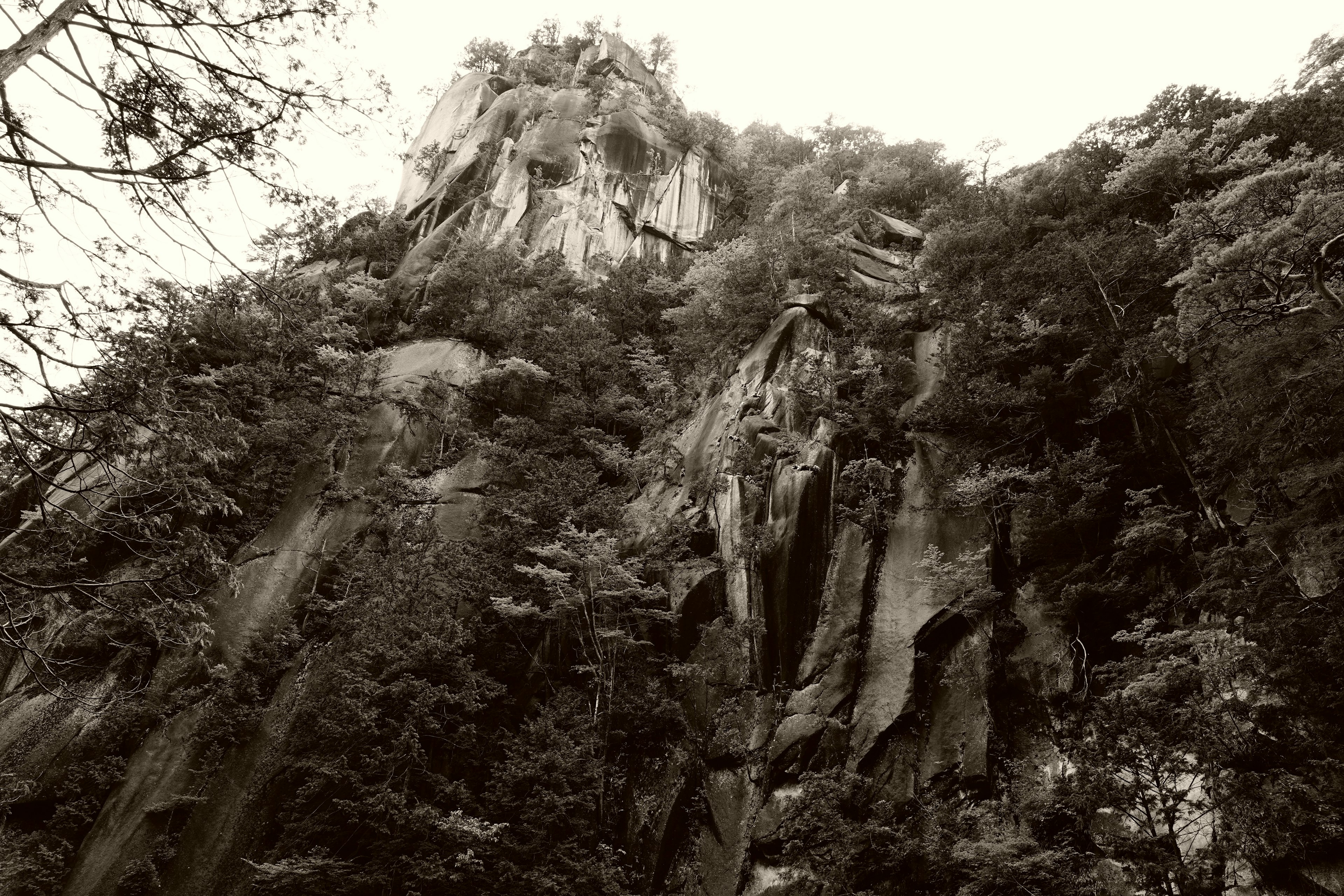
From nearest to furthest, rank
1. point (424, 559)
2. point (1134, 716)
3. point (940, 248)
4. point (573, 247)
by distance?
point (1134, 716)
point (424, 559)
point (940, 248)
point (573, 247)

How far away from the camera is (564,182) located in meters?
29.4

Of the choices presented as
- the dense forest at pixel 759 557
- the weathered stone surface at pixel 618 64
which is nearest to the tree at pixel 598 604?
the dense forest at pixel 759 557

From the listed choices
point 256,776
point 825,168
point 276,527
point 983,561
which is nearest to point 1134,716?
point 983,561

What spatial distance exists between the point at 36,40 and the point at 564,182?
26.2 m

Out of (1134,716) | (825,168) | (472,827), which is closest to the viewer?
(1134,716)

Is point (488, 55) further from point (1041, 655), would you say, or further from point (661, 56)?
point (1041, 655)

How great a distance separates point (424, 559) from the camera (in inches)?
601

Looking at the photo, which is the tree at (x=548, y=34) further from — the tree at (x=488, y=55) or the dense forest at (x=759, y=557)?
the dense forest at (x=759, y=557)

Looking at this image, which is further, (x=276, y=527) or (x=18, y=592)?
(x=276, y=527)

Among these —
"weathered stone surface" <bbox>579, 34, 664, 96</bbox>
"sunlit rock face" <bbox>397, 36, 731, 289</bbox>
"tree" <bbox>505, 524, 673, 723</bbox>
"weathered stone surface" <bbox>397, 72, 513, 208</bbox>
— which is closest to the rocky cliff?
"tree" <bbox>505, 524, 673, 723</bbox>

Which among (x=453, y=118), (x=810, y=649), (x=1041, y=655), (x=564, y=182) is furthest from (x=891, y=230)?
(x=453, y=118)

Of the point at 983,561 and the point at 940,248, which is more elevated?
the point at 940,248

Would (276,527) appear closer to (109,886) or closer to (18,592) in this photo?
(18,592)

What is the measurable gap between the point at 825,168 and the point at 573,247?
11.2 m
